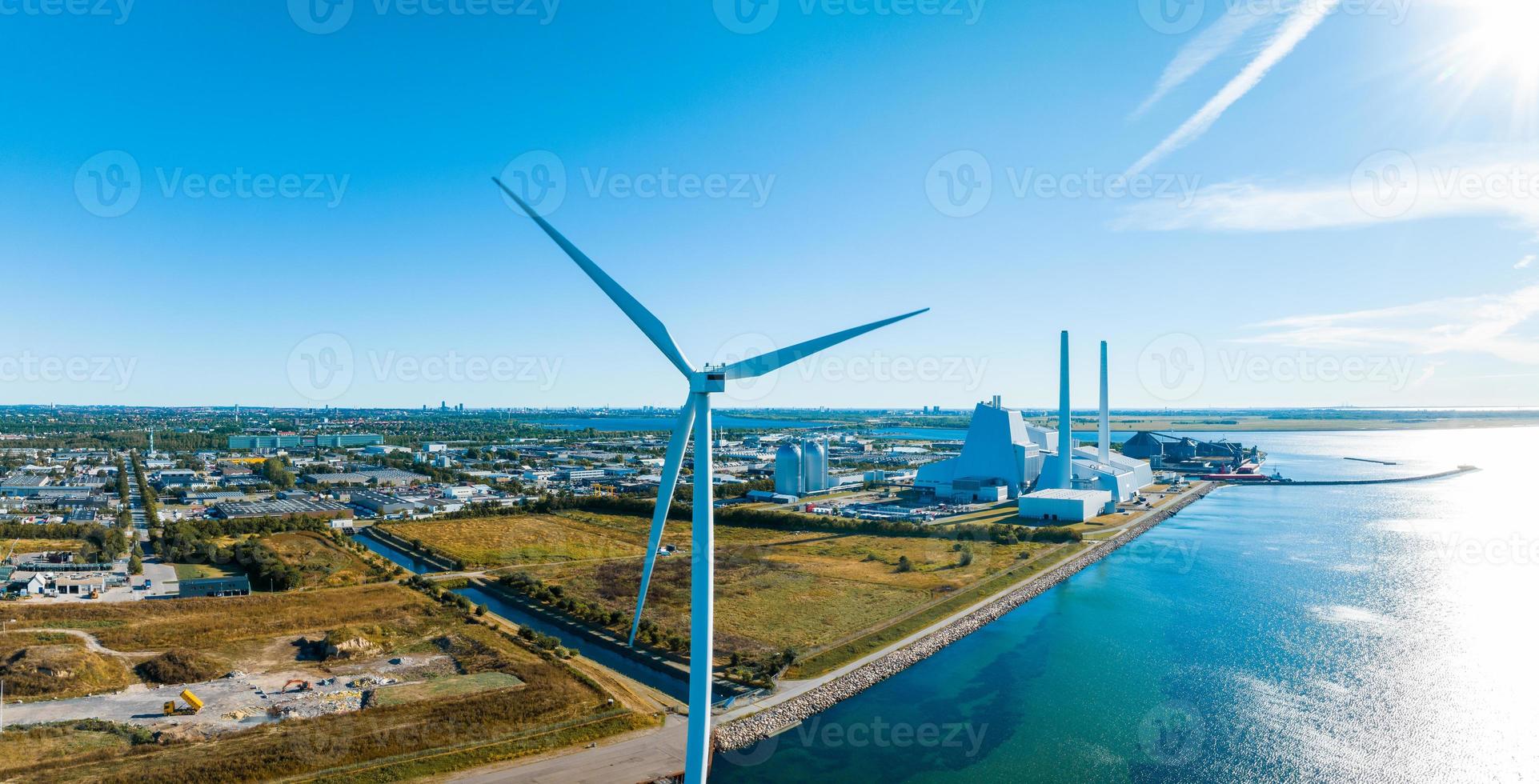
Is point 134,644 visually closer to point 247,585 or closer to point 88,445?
point 247,585

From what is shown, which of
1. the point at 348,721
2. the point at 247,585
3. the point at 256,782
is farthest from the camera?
the point at 247,585

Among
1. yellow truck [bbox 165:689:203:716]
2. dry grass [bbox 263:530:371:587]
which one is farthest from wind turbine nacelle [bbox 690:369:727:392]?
dry grass [bbox 263:530:371:587]

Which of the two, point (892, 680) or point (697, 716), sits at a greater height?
point (697, 716)

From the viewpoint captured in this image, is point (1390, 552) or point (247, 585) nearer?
point (247, 585)

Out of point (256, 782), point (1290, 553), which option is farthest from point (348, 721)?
point (1290, 553)

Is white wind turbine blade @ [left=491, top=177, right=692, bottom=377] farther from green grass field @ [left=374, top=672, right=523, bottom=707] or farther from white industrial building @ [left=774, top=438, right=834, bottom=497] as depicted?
white industrial building @ [left=774, top=438, right=834, bottom=497]

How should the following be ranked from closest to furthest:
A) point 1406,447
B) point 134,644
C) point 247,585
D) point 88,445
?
point 134,644 < point 247,585 < point 88,445 < point 1406,447

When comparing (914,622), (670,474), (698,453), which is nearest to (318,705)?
(670,474)

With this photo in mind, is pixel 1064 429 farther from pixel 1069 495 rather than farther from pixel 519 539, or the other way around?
pixel 519 539
